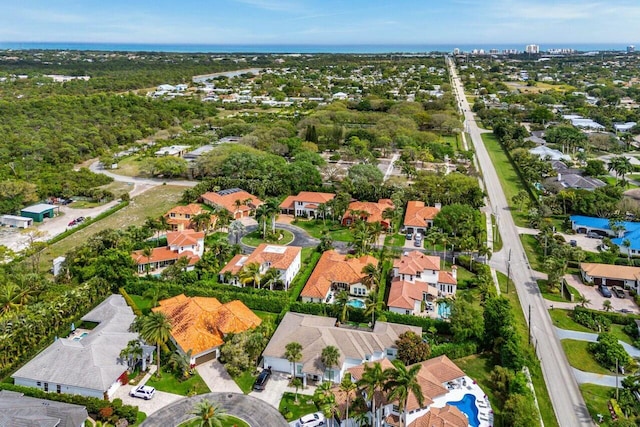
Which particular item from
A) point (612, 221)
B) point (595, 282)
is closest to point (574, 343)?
point (595, 282)

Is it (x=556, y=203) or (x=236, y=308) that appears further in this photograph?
(x=556, y=203)

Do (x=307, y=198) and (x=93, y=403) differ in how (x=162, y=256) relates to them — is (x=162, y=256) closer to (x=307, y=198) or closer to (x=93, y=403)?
(x=93, y=403)

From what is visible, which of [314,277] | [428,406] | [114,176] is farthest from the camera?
[114,176]

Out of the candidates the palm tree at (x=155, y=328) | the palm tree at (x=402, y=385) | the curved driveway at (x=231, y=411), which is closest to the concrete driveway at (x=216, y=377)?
the curved driveway at (x=231, y=411)

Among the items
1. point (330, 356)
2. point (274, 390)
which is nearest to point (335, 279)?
point (330, 356)

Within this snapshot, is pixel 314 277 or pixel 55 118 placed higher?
pixel 55 118

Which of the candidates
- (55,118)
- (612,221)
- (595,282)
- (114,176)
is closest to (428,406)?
(595,282)

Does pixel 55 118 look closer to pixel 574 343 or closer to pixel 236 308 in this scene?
pixel 236 308

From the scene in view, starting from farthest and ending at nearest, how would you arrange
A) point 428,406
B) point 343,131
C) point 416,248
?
point 343,131 → point 416,248 → point 428,406
